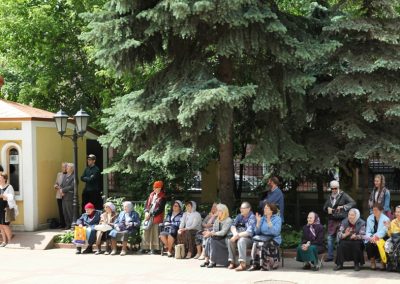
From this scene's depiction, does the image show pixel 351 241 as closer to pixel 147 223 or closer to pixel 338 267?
pixel 338 267

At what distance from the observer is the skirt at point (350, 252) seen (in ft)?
38.4

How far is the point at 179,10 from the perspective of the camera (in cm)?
1222

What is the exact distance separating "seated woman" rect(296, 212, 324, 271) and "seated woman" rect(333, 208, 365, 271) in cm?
38

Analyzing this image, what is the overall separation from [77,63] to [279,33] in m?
11.3

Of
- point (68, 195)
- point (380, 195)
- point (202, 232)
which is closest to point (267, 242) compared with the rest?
point (202, 232)

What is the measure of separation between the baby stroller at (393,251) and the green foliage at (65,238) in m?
8.17

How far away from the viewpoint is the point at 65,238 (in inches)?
616

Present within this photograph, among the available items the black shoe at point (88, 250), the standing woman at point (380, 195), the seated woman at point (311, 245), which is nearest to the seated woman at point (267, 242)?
the seated woman at point (311, 245)

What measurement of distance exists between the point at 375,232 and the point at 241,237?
2.71 m

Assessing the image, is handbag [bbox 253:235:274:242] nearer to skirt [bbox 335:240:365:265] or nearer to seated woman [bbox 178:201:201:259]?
skirt [bbox 335:240:365:265]

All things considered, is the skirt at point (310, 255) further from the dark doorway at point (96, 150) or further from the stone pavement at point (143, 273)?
the dark doorway at point (96, 150)

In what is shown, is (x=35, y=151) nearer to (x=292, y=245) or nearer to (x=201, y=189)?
(x=201, y=189)

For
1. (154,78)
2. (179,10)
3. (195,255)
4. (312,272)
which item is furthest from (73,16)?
(312,272)

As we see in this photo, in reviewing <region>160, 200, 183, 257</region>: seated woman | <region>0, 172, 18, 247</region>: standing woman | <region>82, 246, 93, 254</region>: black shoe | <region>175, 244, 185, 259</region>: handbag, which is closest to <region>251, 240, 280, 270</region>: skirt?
<region>175, 244, 185, 259</region>: handbag
